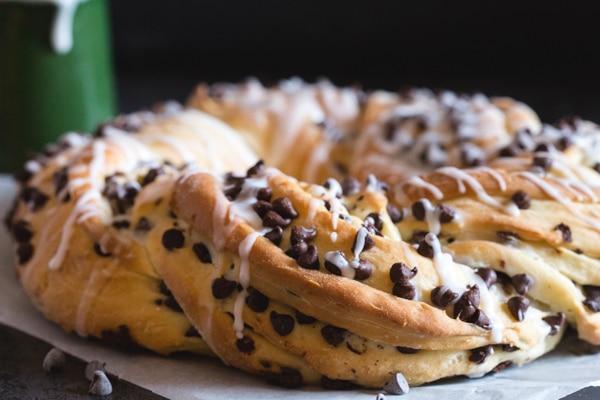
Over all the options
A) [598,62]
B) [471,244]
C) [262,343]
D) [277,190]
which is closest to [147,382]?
[262,343]

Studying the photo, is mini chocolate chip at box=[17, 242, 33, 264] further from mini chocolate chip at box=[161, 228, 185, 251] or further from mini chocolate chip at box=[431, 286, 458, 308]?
mini chocolate chip at box=[431, 286, 458, 308]

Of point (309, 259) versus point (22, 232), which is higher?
point (309, 259)

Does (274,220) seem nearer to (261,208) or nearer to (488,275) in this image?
(261,208)

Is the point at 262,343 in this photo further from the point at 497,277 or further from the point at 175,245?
the point at 497,277

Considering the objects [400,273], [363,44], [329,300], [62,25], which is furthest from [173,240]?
[363,44]

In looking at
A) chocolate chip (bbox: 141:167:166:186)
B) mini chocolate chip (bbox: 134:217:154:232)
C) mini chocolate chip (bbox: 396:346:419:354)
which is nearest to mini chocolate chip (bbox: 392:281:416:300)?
mini chocolate chip (bbox: 396:346:419:354)
